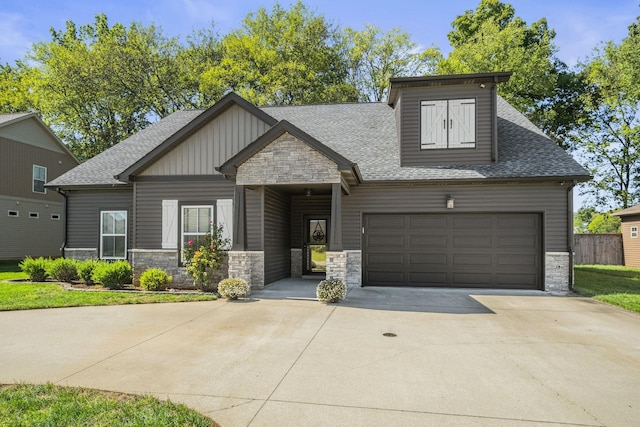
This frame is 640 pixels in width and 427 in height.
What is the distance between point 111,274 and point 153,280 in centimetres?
124

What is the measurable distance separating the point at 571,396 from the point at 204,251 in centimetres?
836

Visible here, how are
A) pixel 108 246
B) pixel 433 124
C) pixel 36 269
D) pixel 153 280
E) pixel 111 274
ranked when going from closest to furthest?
1. pixel 153 280
2. pixel 111 274
3. pixel 433 124
4. pixel 36 269
5. pixel 108 246

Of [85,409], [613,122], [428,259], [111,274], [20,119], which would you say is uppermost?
[613,122]

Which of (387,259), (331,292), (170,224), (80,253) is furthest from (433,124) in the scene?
(80,253)

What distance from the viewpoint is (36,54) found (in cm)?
2745

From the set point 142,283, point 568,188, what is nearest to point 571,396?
point 568,188

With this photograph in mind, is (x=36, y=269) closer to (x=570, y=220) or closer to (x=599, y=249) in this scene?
(x=570, y=220)

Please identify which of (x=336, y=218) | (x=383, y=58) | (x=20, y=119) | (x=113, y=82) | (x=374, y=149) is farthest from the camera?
(x=383, y=58)

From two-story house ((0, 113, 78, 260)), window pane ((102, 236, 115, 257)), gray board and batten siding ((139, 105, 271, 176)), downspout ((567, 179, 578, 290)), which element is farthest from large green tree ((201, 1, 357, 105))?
downspout ((567, 179, 578, 290))

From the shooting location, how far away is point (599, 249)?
71.1 ft

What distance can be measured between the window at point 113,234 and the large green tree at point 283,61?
1391cm

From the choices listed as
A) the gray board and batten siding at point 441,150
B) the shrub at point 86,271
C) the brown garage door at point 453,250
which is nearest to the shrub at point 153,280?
the shrub at point 86,271

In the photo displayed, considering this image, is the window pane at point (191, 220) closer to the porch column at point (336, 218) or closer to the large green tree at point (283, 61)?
the porch column at point (336, 218)

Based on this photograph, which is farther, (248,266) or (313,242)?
(313,242)
